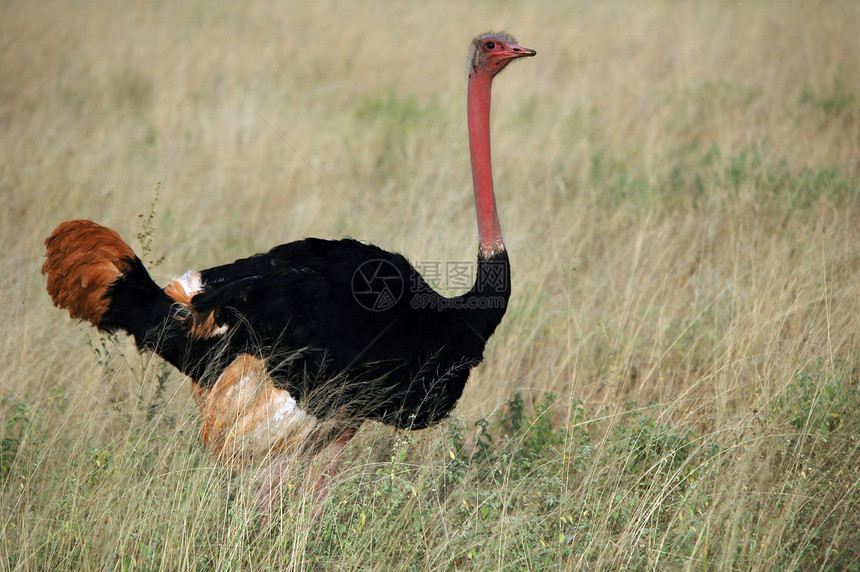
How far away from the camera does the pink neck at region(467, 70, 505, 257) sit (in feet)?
11.8

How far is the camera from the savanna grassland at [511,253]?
304cm

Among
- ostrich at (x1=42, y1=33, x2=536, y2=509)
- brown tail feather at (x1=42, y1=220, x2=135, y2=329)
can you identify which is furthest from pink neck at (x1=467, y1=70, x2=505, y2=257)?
brown tail feather at (x1=42, y1=220, x2=135, y2=329)

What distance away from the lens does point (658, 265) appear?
5.39 m

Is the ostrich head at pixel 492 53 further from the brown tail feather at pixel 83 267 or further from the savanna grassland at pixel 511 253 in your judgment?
the brown tail feather at pixel 83 267

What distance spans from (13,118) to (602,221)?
560cm

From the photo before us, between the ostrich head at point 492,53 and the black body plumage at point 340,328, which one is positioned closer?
the black body plumage at point 340,328

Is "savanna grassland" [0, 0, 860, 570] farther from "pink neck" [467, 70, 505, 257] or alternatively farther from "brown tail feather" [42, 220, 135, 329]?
"pink neck" [467, 70, 505, 257]

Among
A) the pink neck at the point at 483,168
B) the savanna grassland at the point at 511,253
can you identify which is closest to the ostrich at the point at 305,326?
the pink neck at the point at 483,168

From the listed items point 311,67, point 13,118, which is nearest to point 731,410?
point 13,118

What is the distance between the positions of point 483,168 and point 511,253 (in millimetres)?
2186

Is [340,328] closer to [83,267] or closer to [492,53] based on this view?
[83,267]

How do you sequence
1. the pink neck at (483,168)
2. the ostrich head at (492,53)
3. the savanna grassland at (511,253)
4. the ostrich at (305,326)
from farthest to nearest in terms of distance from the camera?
the ostrich head at (492,53) → the pink neck at (483,168) → the ostrich at (305,326) → the savanna grassland at (511,253)

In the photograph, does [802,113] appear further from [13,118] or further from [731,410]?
[13,118]

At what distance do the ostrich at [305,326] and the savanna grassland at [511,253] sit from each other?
175 mm
